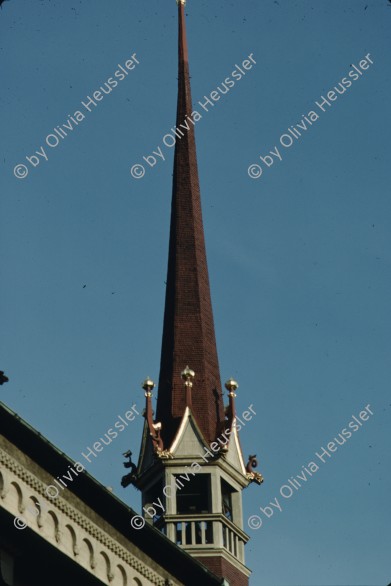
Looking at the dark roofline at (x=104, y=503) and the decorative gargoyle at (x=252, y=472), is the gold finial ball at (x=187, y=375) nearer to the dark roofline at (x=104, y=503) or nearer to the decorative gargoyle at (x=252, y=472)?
the decorative gargoyle at (x=252, y=472)

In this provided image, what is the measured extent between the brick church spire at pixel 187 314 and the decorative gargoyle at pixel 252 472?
1526mm

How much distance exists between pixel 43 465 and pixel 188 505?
77.0 ft

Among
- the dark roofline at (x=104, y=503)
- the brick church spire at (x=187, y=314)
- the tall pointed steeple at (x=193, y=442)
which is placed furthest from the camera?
the brick church spire at (x=187, y=314)

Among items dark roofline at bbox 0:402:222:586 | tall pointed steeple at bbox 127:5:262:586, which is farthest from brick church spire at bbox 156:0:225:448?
dark roofline at bbox 0:402:222:586

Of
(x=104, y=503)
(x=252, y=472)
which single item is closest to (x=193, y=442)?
(x=252, y=472)

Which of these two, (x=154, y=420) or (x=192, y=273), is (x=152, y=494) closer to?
(x=154, y=420)

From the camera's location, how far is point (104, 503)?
31.1 m

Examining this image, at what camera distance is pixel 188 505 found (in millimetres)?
52688

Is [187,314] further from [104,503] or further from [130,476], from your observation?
[104,503]

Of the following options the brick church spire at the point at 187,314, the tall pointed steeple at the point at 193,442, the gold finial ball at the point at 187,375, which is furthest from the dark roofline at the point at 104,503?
the gold finial ball at the point at 187,375

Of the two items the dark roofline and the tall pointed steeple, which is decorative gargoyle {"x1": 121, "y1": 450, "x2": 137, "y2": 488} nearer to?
the tall pointed steeple

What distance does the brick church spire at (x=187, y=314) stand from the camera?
55.6 meters

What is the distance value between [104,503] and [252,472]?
79.2ft

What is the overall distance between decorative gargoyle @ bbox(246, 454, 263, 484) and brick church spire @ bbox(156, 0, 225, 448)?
1526 millimetres
